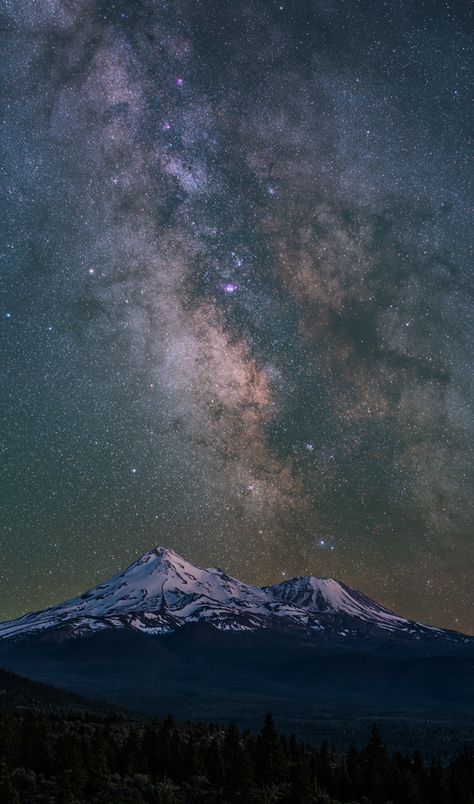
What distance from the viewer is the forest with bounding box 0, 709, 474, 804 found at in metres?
54.7

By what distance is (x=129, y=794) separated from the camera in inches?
2104

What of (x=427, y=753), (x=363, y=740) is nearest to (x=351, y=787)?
(x=427, y=753)

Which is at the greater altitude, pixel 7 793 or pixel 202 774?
pixel 7 793

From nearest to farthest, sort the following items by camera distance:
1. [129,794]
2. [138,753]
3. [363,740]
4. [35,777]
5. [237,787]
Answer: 1. [129,794]
2. [35,777]
3. [237,787]
4. [138,753]
5. [363,740]

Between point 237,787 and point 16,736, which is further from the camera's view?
point 16,736

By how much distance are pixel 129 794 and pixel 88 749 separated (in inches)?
560

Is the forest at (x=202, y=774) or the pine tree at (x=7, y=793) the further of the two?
the forest at (x=202, y=774)

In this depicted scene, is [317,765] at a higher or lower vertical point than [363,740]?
higher

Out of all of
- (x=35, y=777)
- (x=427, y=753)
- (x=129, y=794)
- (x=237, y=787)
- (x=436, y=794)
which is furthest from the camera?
(x=427, y=753)

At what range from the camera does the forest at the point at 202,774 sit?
5469 cm

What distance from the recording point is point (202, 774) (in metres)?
66.1

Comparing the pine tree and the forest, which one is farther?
the forest

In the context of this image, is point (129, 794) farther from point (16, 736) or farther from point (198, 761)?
point (16, 736)

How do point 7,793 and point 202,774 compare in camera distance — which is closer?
point 7,793
